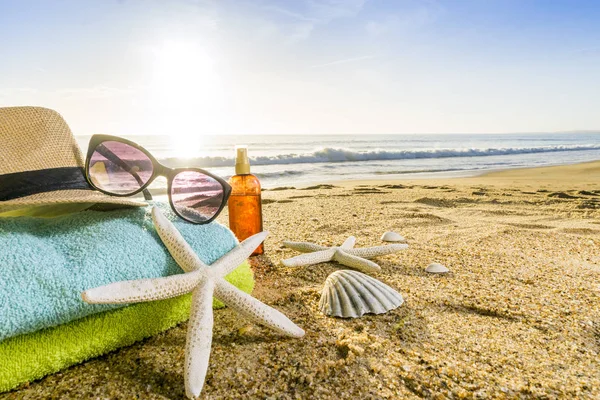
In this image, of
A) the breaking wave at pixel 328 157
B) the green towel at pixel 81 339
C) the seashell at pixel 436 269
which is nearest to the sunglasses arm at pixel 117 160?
the green towel at pixel 81 339

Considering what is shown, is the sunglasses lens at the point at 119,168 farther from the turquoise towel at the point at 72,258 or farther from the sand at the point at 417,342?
the sand at the point at 417,342

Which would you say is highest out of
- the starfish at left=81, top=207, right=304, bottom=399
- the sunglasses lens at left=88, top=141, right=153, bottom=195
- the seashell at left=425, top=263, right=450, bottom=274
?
the sunglasses lens at left=88, top=141, right=153, bottom=195

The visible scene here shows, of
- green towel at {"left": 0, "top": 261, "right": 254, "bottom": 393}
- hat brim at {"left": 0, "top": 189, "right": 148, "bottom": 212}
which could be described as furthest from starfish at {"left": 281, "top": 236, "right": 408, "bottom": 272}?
hat brim at {"left": 0, "top": 189, "right": 148, "bottom": 212}

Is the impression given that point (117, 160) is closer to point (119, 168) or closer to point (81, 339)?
point (119, 168)

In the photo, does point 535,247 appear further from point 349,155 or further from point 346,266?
point 349,155

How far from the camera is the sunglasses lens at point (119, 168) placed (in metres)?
1.79

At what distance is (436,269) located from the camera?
2.76 metres

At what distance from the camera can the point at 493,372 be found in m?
1.59

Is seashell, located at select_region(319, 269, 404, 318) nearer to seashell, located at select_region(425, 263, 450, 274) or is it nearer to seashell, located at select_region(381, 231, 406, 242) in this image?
seashell, located at select_region(425, 263, 450, 274)

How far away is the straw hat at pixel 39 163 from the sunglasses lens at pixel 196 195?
230mm

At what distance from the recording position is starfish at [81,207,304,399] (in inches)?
55.8

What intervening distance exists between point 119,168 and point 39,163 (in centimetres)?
30

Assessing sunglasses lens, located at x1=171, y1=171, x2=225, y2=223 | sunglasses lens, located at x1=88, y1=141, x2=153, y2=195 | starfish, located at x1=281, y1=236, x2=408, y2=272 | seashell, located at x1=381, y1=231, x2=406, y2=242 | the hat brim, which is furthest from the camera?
seashell, located at x1=381, y1=231, x2=406, y2=242

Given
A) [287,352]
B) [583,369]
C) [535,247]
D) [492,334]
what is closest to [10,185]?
[287,352]
